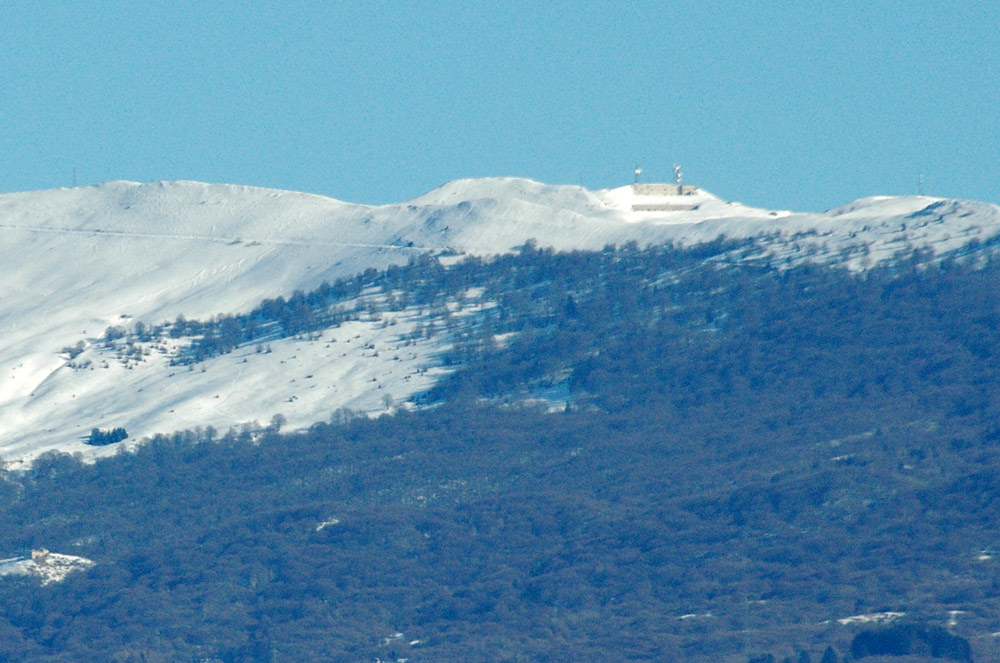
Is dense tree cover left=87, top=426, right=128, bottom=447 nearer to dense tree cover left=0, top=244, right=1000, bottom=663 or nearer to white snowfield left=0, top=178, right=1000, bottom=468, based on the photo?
white snowfield left=0, top=178, right=1000, bottom=468

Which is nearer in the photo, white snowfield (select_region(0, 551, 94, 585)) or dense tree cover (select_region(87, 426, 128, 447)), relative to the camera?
white snowfield (select_region(0, 551, 94, 585))

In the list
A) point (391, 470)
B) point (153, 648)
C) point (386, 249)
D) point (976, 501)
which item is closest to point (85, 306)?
point (386, 249)

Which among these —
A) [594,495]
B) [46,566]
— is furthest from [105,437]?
[594,495]

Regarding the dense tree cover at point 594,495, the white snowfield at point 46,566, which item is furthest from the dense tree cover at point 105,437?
the white snowfield at point 46,566

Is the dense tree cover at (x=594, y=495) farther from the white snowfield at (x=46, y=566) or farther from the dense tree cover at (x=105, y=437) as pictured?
the dense tree cover at (x=105, y=437)

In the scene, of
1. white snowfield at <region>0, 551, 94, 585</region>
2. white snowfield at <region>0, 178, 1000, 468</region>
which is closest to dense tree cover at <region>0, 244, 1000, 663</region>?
white snowfield at <region>0, 551, 94, 585</region>

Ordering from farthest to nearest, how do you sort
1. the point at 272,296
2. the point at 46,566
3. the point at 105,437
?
the point at 272,296 < the point at 105,437 < the point at 46,566

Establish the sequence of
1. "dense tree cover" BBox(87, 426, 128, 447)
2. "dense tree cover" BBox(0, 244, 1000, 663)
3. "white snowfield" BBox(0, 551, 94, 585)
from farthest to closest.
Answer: "dense tree cover" BBox(87, 426, 128, 447)
"white snowfield" BBox(0, 551, 94, 585)
"dense tree cover" BBox(0, 244, 1000, 663)

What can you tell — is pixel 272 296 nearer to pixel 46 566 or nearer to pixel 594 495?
pixel 594 495
